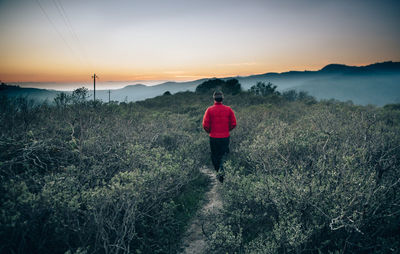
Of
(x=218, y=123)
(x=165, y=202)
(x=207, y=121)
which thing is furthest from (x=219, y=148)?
(x=165, y=202)

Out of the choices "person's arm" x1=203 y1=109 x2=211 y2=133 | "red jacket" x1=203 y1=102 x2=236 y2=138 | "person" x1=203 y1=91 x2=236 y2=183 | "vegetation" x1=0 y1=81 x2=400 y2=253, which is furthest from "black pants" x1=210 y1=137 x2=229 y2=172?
"vegetation" x1=0 y1=81 x2=400 y2=253

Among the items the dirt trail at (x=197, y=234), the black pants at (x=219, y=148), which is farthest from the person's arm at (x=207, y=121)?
the dirt trail at (x=197, y=234)

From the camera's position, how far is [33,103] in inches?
223

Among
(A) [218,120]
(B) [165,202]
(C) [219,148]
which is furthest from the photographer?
(C) [219,148]

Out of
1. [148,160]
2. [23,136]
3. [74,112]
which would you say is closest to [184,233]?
[148,160]

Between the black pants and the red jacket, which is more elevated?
the red jacket

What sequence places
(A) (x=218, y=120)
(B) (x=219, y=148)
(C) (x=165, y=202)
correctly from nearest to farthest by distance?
(C) (x=165, y=202), (A) (x=218, y=120), (B) (x=219, y=148)

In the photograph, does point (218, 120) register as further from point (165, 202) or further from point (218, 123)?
point (165, 202)

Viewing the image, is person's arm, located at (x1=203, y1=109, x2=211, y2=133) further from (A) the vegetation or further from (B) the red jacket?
(A) the vegetation

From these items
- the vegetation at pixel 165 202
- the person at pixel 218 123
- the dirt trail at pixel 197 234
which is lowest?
the dirt trail at pixel 197 234

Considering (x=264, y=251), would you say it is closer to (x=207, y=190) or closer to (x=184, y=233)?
(x=184, y=233)

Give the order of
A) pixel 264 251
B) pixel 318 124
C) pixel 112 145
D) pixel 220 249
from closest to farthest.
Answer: pixel 264 251 < pixel 220 249 < pixel 112 145 < pixel 318 124

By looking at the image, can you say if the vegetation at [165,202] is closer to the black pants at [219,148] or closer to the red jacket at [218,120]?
the black pants at [219,148]

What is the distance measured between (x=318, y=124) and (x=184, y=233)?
226 inches
